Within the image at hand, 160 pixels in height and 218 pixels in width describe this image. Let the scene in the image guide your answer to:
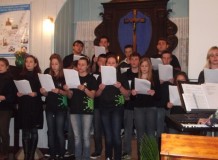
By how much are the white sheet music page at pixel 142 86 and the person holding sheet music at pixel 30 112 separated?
132 cm

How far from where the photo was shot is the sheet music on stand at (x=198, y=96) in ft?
8.91

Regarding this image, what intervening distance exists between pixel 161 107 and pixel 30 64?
1778 millimetres

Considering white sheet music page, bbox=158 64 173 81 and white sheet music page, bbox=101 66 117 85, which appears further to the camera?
white sheet music page, bbox=158 64 173 81

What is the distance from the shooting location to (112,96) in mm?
4055

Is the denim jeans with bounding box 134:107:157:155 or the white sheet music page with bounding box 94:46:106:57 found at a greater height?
the white sheet music page with bounding box 94:46:106:57

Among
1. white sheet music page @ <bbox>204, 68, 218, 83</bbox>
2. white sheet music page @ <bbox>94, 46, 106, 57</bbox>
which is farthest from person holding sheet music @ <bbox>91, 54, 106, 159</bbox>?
white sheet music page @ <bbox>204, 68, 218, 83</bbox>

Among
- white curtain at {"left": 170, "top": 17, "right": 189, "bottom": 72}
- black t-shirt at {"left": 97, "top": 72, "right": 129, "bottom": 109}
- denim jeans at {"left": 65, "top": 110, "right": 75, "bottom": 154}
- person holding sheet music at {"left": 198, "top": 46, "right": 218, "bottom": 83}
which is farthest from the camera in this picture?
white curtain at {"left": 170, "top": 17, "right": 189, "bottom": 72}

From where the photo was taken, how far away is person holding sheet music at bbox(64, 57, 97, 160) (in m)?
4.09

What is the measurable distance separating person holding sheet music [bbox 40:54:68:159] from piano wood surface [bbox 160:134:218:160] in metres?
2.64

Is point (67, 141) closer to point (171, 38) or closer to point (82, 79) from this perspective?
point (82, 79)

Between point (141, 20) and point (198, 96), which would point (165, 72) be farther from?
point (141, 20)

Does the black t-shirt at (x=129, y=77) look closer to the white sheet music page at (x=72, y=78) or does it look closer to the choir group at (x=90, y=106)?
the choir group at (x=90, y=106)

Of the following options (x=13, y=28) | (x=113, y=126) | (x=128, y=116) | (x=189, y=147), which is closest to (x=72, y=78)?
(x=113, y=126)

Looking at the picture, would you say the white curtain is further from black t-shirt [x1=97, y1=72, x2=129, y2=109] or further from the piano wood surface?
the piano wood surface
